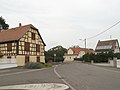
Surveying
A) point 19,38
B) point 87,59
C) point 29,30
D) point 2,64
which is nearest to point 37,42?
point 29,30

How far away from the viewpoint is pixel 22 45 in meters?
43.9

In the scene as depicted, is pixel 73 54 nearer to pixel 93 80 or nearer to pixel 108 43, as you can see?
pixel 108 43

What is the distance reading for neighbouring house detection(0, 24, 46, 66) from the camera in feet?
141

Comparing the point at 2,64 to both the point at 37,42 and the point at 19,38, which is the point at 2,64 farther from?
the point at 37,42

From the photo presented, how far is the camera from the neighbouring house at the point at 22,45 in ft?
141

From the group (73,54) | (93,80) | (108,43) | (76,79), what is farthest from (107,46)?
(93,80)

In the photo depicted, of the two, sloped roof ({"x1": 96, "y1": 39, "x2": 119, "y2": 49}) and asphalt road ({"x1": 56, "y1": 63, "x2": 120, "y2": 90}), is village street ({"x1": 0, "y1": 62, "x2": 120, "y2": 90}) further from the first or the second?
sloped roof ({"x1": 96, "y1": 39, "x2": 119, "y2": 49})

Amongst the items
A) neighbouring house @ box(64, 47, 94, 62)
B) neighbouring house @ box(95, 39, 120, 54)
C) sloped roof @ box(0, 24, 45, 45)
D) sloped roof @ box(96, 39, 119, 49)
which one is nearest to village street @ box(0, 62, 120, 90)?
sloped roof @ box(0, 24, 45, 45)

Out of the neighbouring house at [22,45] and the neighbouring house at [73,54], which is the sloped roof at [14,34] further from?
the neighbouring house at [73,54]

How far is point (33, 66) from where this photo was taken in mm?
36562

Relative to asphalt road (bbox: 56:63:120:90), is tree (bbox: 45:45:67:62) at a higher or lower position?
higher

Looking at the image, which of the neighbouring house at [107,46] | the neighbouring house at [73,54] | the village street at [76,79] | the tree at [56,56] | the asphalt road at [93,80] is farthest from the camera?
the neighbouring house at [73,54]

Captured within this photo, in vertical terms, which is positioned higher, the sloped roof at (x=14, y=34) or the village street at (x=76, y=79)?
the sloped roof at (x=14, y=34)

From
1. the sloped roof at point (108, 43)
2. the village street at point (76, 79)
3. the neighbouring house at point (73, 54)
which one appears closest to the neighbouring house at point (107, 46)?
the sloped roof at point (108, 43)
